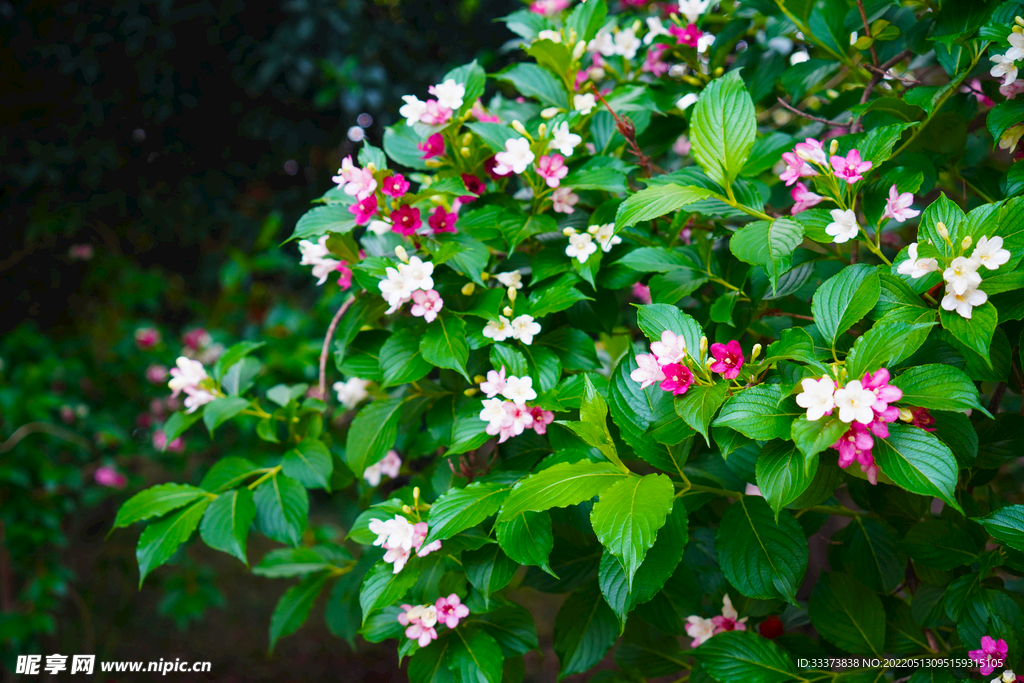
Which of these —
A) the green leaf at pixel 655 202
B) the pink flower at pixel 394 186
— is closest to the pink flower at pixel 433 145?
the pink flower at pixel 394 186

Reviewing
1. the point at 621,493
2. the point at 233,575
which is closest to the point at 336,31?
the point at 621,493

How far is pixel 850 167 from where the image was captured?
877mm

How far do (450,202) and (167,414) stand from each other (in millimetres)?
2130

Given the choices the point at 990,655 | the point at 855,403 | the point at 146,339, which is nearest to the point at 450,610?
the point at 855,403

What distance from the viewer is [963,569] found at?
1015 millimetres

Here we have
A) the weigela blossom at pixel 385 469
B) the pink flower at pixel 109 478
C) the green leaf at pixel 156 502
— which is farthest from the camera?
the pink flower at pixel 109 478

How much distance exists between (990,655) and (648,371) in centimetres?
59

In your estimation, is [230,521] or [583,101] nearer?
[230,521]

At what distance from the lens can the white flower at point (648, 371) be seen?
0.82 meters

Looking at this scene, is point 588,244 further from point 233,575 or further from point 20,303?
point 233,575

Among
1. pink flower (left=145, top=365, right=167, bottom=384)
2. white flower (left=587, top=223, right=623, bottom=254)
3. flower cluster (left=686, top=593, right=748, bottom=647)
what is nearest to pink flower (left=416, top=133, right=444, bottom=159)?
white flower (left=587, top=223, right=623, bottom=254)

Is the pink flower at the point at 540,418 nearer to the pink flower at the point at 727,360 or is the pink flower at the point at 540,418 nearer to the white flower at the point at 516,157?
the pink flower at the point at 727,360

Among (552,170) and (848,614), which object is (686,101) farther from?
(848,614)

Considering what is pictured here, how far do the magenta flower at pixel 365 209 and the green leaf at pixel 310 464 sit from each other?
427 mm
